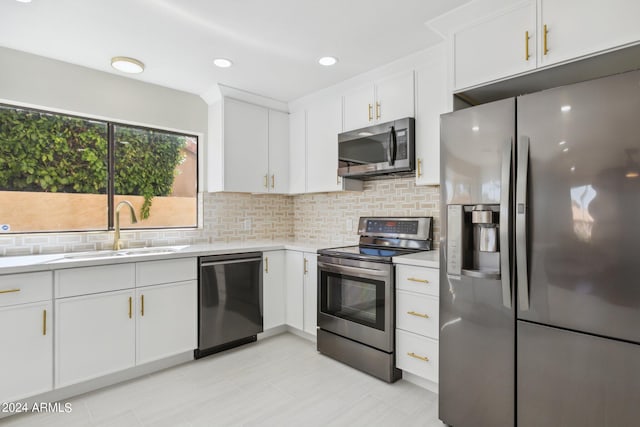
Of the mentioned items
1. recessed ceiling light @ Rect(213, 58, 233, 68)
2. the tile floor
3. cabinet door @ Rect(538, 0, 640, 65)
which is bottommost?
the tile floor

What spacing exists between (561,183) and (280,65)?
2160 mm

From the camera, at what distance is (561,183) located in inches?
59.7

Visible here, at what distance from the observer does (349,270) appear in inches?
104

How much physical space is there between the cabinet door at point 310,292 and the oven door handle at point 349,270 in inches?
8.1

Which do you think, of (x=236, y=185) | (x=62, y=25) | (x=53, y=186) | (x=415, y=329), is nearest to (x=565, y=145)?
(x=415, y=329)

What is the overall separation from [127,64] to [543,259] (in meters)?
3.05

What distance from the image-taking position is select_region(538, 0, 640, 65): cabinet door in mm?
1490

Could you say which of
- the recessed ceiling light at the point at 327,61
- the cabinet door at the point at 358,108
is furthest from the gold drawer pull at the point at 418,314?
the recessed ceiling light at the point at 327,61

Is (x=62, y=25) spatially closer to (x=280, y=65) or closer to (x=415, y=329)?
(x=280, y=65)

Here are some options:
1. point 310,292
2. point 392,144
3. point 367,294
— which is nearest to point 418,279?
point 367,294

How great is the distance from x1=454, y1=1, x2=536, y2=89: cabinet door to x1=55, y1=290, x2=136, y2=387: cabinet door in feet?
8.86

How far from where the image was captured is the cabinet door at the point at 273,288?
324 centimetres

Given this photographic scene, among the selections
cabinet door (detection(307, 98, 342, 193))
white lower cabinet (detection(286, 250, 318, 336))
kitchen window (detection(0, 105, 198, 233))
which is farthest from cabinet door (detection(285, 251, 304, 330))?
kitchen window (detection(0, 105, 198, 233))

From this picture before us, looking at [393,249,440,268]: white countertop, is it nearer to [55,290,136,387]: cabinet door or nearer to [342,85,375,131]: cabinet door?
[342,85,375,131]: cabinet door
